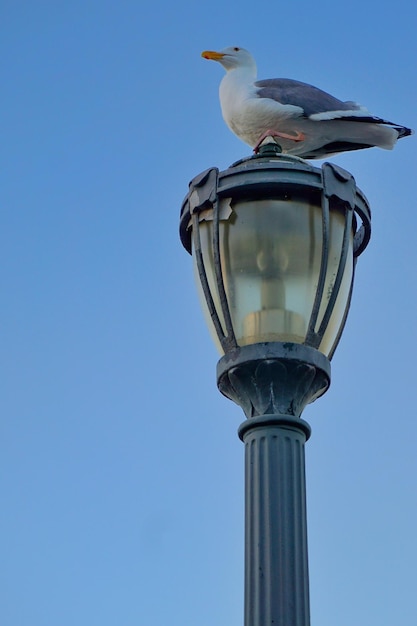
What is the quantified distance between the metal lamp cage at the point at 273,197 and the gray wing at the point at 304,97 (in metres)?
1.35

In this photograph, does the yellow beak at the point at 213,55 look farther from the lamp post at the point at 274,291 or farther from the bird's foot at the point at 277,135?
the lamp post at the point at 274,291

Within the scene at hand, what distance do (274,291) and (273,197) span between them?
0.37m

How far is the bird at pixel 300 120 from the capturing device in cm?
515

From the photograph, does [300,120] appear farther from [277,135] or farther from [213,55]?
[213,55]

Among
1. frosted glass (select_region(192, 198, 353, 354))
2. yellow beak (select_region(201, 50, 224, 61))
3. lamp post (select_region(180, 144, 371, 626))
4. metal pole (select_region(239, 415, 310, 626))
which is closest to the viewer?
metal pole (select_region(239, 415, 310, 626))

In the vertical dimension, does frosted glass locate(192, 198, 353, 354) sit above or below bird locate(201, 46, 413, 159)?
below

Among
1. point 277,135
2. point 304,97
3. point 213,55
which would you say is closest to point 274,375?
point 277,135

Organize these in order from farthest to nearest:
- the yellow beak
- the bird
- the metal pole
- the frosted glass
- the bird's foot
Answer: the yellow beak → the bird → the bird's foot → the frosted glass → the metal pole

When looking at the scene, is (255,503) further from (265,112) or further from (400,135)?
(400,135)

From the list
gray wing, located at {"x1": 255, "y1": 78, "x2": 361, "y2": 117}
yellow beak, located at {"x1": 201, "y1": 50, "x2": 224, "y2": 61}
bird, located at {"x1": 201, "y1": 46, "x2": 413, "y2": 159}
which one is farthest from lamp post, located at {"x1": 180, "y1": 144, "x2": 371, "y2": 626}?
yellow beak, located at {"x1": 201, "y1": 50, "x2": 224, "y2": 61}

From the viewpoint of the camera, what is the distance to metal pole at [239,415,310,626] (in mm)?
3326

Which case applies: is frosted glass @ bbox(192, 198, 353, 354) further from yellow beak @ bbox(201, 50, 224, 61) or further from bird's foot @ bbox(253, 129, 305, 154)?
yellow beak @ bbox(201, 50, 224, 61)

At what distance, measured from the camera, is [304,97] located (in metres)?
5.51

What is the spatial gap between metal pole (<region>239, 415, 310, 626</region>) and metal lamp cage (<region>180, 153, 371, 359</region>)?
1.11 ft
